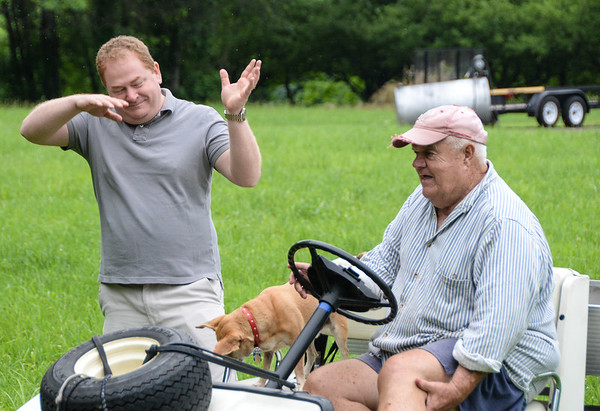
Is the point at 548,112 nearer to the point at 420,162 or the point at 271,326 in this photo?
the point at 271,326

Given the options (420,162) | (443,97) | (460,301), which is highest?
(420,162)

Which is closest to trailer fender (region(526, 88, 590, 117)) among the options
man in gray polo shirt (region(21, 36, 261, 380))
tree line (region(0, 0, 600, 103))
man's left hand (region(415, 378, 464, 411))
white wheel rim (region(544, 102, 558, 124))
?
white wheel rim (region(544, 102, 558, 124))

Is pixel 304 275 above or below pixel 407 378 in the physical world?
above

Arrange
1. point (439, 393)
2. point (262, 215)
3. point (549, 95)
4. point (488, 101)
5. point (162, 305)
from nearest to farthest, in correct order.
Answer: point (439, 393) < point (162, 305) < point (262, 215) < point (549, 95) < point (488, 101)

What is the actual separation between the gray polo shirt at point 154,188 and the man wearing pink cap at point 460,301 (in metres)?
0.63

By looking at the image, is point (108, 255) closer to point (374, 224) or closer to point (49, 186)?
point (374, 224)

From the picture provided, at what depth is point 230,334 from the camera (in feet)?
12.6

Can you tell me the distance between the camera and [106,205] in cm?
357

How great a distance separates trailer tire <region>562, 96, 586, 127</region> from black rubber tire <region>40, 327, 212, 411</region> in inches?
741

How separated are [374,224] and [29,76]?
106 ft

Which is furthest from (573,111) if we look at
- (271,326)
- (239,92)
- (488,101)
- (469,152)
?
(239,92)

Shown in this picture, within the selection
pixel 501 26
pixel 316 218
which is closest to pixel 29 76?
pixel 501 26

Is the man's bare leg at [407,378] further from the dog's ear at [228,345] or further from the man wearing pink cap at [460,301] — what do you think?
the dog's ear at [228,345]

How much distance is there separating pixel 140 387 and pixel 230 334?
1590 millimetres
